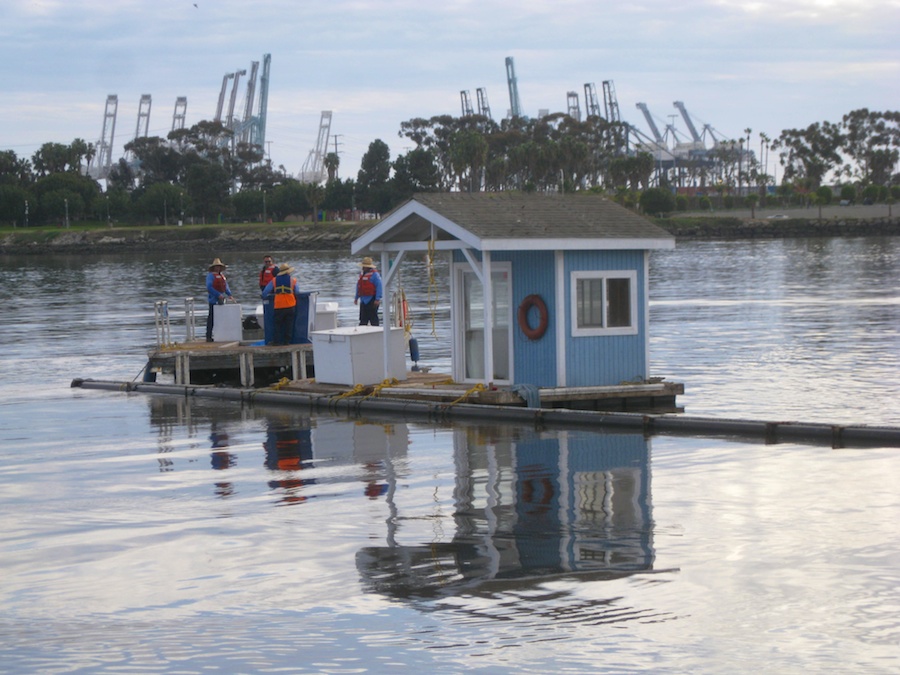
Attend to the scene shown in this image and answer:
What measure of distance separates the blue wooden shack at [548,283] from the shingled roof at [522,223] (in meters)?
0.01

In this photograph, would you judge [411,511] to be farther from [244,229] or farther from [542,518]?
[244,229]

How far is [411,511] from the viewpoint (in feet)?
38.2

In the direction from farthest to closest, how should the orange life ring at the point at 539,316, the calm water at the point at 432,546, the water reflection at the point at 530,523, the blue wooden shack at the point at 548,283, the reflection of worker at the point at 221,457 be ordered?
the orange life ring at the point at 539,316 → the blue wooden shack at the point at 548,283 → the reflection of worker at the point at 221,457 → the water reflection at the point at 530,523 → the calm water at the point at 432,546

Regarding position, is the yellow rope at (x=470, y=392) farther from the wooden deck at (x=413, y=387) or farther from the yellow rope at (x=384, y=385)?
the yellow rope at (x=384, y=385)

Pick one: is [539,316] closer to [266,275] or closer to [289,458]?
[289,458]

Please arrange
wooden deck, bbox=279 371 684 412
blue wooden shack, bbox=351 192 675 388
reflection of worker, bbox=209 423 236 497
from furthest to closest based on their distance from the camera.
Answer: blue wooden shack, bbox=351 192 675 388, wooden deck, bbox=279 371 684 412, reflection of worker, bbox=209 423 236 497

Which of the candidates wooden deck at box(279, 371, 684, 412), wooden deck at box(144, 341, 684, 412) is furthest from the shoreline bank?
wooden deck at box(279, 371, 684, 412)

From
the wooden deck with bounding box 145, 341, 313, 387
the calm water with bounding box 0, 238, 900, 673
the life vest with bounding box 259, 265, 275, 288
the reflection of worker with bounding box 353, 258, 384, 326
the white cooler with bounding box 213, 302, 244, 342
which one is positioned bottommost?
the calm water with bounding box 0, 238, 900, 673

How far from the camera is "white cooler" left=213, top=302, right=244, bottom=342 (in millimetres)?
27438

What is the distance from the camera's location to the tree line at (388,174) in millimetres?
167500

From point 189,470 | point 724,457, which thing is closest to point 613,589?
point 724,457

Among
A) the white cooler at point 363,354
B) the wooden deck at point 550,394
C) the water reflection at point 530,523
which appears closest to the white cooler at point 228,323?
the white cooler at point 363,354

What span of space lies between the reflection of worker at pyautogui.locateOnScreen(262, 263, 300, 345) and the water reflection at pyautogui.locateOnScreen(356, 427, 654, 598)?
9468mm

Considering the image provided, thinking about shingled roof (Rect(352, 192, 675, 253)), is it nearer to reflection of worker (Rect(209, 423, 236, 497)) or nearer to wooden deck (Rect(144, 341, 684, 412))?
wooden deck (Rect(144, 341, 684, 412))
